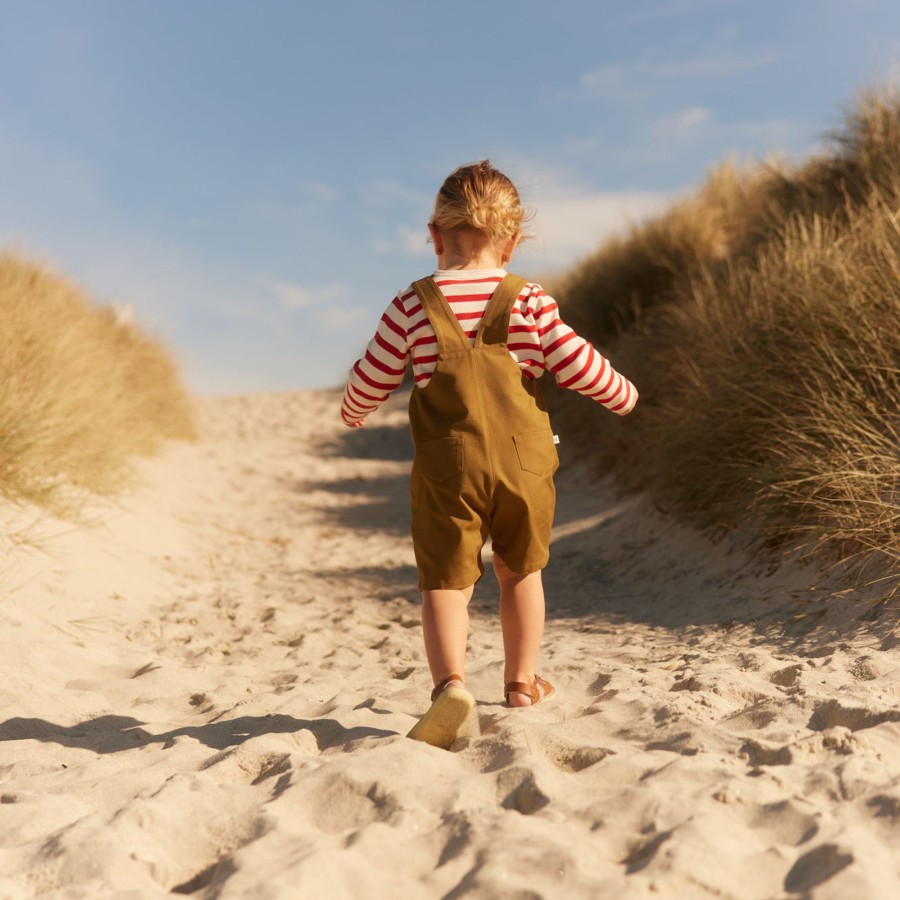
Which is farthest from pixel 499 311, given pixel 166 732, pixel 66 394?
pixel 66 394

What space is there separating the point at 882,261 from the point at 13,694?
15.8 feet

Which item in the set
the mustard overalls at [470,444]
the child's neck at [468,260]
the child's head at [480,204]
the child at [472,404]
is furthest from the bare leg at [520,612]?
the child's head at [480,204]

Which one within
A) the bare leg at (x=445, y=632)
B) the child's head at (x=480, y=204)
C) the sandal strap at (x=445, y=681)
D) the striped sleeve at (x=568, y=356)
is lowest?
the sandal strap at (x=445, y=681)

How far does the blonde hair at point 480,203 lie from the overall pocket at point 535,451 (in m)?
0.60

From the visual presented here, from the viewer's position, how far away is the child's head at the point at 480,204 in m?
2.85

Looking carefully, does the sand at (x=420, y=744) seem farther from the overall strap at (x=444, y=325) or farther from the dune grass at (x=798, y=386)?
the overall strap at (x=444, y=325)

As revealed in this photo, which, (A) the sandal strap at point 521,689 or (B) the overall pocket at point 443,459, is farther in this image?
(A) the sandal strap at point 521,689

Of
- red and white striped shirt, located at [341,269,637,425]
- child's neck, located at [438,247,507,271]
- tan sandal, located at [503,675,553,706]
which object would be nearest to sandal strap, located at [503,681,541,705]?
tan sandal, located at [503,675,553,706]

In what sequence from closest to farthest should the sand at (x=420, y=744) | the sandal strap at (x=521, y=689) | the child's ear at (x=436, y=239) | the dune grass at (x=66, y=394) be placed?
the sand at (x=420, y=744)
the child's ear at (x=436, y=239)
the sandal strap at (x=521, y=689)
the dune grass at (x=66, y=394)

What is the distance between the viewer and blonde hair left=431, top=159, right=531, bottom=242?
2.85 meters

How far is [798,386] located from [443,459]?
3.15m

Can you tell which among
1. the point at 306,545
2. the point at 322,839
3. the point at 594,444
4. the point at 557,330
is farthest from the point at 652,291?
the point at 322,839

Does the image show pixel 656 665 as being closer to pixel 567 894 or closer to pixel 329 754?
pixel 329 754

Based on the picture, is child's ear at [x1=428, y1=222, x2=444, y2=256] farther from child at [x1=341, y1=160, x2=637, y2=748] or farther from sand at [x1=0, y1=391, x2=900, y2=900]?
sand at [x1=0, y1=391, x2=900, y2=900]
